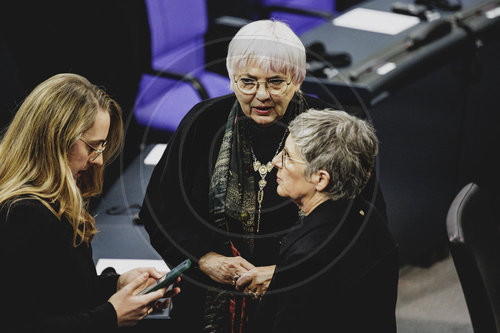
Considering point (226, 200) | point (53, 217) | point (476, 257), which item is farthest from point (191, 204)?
point (476, 257)

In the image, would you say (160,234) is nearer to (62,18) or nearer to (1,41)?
(1,41)

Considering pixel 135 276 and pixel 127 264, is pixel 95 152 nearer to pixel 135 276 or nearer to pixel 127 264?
pixel 135 276

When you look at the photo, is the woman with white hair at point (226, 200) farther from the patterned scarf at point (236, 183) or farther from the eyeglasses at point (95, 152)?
the eyeglasses at point (95, 152)

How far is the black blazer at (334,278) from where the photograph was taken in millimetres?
1528

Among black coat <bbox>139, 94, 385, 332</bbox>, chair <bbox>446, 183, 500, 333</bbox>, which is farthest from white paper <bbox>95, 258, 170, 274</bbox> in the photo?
chair <bbox>446, 183, 500, 333</bbox>

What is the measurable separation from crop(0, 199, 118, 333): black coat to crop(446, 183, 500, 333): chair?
87cm

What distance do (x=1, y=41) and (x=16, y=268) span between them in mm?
1704

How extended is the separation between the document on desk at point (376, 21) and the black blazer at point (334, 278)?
1963 millimetres

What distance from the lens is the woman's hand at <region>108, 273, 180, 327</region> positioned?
63.9 inches

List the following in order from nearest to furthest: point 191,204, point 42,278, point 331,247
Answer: point 42,278 → point 331,247 → point 191,204

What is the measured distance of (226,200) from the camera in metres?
1.84

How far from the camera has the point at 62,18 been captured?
329cm

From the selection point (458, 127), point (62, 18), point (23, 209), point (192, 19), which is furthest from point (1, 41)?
point (458, 127)

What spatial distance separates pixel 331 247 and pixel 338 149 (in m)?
0.24
